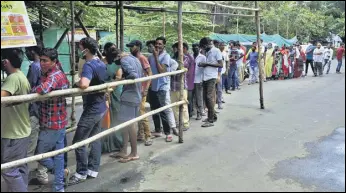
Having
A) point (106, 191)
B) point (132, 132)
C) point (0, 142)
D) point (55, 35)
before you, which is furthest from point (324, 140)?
point (55, 35)

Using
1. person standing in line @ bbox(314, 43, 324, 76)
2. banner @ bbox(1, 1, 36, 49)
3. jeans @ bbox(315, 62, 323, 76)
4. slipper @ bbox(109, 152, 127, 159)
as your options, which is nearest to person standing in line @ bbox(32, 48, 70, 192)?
banner @ bbox(1, 1, 36, 49)

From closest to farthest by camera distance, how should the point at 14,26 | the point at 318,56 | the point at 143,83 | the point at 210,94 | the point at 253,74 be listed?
the point at 14,26, the point at 143,83, the point at 210,94, the point at 253,74, the point at 318,56

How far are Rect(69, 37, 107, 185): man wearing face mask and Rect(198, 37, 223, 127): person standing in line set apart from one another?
2935mm

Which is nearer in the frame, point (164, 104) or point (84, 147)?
point (84, 147)

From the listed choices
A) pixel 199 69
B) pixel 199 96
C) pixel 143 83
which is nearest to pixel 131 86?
pixel 143 83

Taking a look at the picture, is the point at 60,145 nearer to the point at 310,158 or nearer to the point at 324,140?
the point at 310,158

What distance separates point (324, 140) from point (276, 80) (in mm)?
9256

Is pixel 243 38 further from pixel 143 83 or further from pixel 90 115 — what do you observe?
pixel 90 115

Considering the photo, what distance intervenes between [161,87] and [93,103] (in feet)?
6.53

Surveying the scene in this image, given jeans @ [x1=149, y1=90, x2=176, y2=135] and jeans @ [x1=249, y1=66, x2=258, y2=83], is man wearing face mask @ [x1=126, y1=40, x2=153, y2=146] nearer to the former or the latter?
jeans @ [x1=149, y1=90, x2=176, y2=135]

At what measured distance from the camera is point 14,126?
3.49 meters

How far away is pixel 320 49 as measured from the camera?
15891 mm

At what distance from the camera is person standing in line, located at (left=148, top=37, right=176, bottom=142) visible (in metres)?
6.18

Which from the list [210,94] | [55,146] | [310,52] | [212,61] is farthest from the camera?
[310,52]
